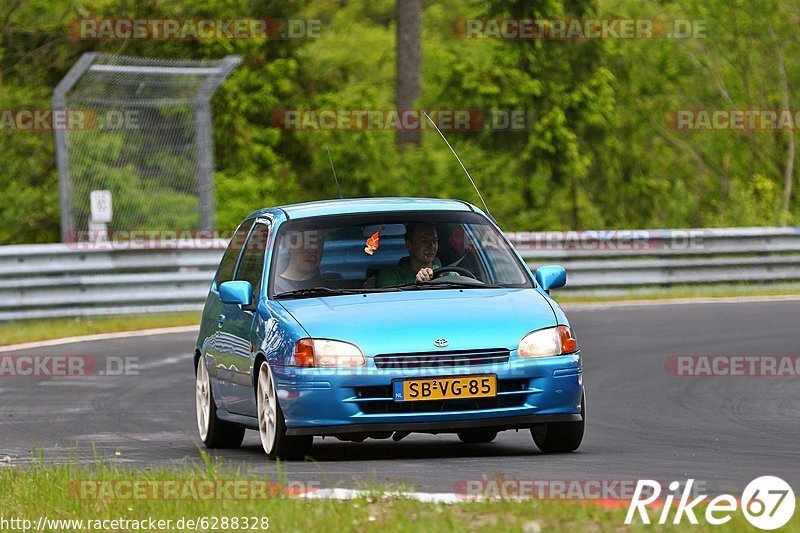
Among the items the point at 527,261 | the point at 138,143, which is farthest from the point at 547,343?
the point at 527,261

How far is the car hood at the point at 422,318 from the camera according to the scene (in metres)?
9.77

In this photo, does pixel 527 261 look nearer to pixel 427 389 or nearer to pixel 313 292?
pixel 313 292

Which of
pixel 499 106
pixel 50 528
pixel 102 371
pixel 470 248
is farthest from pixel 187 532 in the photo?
pixel 499 106

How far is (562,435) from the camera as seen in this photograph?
10.3 m

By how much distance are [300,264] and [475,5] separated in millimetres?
29030

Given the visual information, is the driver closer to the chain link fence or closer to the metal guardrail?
the metal guardrail

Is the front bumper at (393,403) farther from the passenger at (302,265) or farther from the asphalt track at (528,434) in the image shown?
the passenger at (302,265)

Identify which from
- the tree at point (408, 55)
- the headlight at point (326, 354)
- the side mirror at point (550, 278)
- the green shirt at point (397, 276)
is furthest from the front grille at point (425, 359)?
the tree at point (408, 55)

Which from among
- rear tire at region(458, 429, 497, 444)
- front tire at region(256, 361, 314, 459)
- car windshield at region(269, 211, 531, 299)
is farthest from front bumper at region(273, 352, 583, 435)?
rear tire at region(458, 429, 497, 444)

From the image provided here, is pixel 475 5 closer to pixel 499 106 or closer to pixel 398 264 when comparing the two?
pixel 499 106

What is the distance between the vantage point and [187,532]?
706cm

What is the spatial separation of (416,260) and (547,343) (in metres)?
1.38

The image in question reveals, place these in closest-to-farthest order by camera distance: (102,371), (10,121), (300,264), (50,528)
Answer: (50,528) → (300,264) → (102,371) → (10,121)

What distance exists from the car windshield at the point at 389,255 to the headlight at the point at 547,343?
0.83 metres
